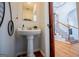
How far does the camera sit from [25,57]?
1.29 m

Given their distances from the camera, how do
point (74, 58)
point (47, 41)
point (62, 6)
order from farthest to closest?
point (47, 41), point (62, 6), point (74, 58)

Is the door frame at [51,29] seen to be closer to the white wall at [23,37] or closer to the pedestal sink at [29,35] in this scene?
the white wall at [23,37]

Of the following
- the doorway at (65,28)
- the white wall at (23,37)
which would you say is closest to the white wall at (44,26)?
the white wall at (23,37)

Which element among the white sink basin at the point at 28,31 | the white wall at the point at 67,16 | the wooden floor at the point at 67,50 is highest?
the white wall at the point at 67,16

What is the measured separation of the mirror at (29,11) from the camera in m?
1.41

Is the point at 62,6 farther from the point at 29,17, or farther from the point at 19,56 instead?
the point at 19,56

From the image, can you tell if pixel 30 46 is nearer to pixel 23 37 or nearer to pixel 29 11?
pixel 23 37

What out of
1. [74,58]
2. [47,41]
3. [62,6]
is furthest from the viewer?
[47,41]

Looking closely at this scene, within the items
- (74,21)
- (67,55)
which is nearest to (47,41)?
(67,55)

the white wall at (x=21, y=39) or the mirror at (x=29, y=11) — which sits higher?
the mirror at (x=29, y=11)

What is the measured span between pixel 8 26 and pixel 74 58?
951 mm

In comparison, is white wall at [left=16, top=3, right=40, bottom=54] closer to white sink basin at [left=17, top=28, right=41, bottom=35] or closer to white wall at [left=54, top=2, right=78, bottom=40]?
white sink basin at [left=17, top=28, right=41, bottom=35]

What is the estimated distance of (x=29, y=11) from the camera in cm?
145

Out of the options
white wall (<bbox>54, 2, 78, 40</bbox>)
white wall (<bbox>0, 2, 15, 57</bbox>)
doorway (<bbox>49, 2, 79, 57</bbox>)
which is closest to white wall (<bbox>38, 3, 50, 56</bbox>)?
doorway (<bbox>49, 2, 79, 57</bbox>)
